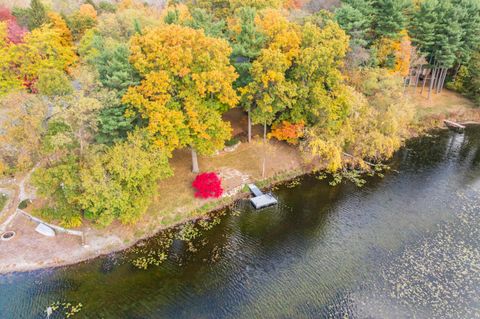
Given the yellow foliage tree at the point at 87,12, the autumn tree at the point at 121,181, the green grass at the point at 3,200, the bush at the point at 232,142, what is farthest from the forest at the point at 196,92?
the yellow foliage tree at the point at 87,12

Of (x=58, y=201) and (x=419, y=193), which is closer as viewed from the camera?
(x=58, y=201)

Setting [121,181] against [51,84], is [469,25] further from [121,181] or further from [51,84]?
[51,84]

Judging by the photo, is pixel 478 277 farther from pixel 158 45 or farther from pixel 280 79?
pixel 158 45

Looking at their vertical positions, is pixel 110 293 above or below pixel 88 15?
below

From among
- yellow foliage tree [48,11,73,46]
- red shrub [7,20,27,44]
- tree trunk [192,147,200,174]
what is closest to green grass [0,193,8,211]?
tree trunk [192,147,200,174]

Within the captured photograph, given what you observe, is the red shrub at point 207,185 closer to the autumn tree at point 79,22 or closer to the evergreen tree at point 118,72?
the evergreen tree at point 118,72

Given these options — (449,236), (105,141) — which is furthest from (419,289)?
(105,141)

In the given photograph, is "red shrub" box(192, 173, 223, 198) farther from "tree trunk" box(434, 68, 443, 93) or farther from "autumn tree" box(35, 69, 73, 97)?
"tree trunk" box(434, 68, 443, 93)
